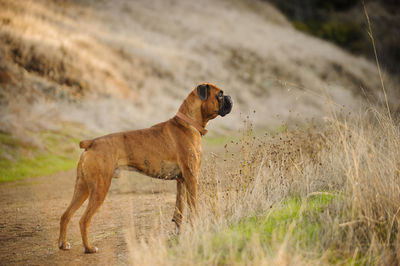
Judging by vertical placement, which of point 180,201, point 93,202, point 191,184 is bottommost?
point 180,201

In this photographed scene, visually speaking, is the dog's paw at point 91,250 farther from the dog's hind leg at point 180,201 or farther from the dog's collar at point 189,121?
the dog's collar at point 189,121

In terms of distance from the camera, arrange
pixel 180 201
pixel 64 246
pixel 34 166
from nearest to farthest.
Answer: pixel 64 246
pixel 180 201
pixel 34 166

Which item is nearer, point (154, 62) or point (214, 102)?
point (214, 102)

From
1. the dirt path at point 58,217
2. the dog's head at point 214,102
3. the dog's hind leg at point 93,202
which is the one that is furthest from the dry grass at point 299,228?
the dog's head at point 214,102

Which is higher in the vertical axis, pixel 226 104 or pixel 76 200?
pixel 226 104

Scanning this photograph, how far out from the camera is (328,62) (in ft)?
112

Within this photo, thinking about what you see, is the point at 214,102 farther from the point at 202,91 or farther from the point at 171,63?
the point at 171,63

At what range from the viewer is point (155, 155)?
4621 millimetres

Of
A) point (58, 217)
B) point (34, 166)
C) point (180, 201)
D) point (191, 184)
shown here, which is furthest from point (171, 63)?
point (191, 184)

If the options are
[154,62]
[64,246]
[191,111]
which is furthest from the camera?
[154,62]

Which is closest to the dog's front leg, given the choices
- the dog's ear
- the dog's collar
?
the dog's collar

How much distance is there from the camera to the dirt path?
4207mm

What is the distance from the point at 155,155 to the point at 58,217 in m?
2.75

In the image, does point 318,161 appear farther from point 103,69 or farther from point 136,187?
point 103,69
